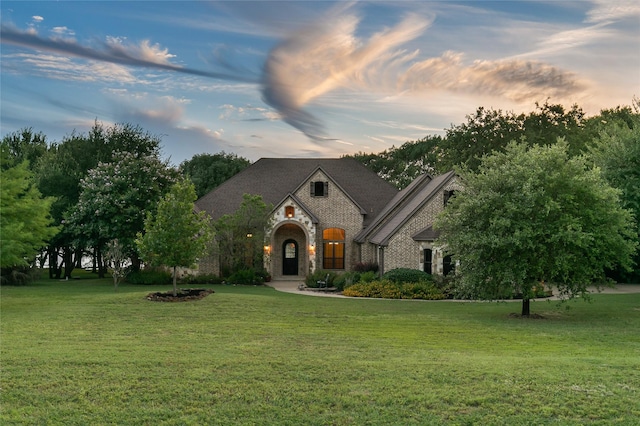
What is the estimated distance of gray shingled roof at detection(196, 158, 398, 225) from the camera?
142 feet

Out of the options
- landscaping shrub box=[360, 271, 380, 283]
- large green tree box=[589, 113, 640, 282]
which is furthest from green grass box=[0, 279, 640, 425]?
large green tree box=[589, 113, 640, 282]

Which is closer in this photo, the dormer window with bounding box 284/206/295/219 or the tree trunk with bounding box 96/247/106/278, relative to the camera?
the dormer window with bounding box 284/206/295/219

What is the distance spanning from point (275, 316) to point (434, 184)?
19209 millimetres

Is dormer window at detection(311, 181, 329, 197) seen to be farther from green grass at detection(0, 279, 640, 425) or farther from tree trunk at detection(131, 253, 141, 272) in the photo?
green grass at detection(0, 279, 640, 425)

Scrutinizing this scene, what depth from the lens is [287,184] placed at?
45406 millimetres

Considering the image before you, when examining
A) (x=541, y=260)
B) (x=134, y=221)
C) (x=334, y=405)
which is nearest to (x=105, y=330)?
(x=334, y=405)

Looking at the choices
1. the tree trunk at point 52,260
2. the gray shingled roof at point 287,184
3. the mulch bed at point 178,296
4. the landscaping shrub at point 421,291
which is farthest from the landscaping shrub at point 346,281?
the tree trunk at point 52,260

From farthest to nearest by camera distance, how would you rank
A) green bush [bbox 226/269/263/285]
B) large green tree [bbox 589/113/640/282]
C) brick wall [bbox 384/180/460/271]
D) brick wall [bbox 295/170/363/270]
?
brick wall [bbox 295/170/363/270] < green bush [bbox 226/269/263/285] < brick wall [bbox 384/180/460/271] < large green tree [bbox 589/113/640/282]

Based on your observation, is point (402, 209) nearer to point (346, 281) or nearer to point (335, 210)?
point (335, 210)

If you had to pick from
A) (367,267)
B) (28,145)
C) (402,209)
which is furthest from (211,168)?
(367,267)

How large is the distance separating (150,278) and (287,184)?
1264 cm

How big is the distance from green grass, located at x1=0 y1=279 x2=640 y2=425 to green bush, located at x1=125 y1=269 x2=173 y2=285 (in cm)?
1749

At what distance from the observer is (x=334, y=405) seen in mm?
9711

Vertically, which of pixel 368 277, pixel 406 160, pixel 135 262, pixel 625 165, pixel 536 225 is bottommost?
pixel 368 277
